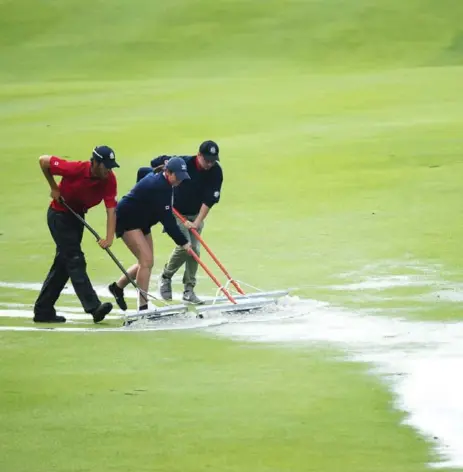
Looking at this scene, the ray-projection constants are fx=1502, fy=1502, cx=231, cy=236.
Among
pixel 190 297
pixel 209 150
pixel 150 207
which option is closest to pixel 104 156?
pixel 150 207

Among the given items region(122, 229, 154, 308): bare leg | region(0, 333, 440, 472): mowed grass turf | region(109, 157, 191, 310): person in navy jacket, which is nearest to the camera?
region(0, 333, 440, 472): mowed grass turf

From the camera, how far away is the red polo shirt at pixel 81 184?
13477 mm

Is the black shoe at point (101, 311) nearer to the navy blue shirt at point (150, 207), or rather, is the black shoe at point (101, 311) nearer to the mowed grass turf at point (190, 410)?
the mowed grass turf at point (190, 410)

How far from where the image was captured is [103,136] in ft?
96.8

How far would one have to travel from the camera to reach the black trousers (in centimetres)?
1373

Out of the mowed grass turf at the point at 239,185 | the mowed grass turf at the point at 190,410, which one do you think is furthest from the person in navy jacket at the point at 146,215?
the mowed grass turf at the point at 190,410

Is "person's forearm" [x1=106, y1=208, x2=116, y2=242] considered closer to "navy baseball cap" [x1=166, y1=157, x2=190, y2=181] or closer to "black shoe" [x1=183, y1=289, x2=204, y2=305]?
"navy baseball cap" [x1=166, y1=157, x2=190, y2=181]

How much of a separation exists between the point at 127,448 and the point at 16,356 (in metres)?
3.23

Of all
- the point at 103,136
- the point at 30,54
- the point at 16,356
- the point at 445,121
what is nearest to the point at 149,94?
the point at 103,136

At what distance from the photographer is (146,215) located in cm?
1426

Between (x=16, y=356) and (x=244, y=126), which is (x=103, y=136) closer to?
(x=244, y=126)

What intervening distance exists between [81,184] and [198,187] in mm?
2098

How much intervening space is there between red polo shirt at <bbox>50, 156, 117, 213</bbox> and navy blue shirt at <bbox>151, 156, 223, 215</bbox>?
1.80 metres

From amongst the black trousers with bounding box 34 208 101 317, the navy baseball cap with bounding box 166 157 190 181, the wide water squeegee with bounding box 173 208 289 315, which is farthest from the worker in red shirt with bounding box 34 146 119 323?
the wide water squeegee with bounding box 173 208 289 315
